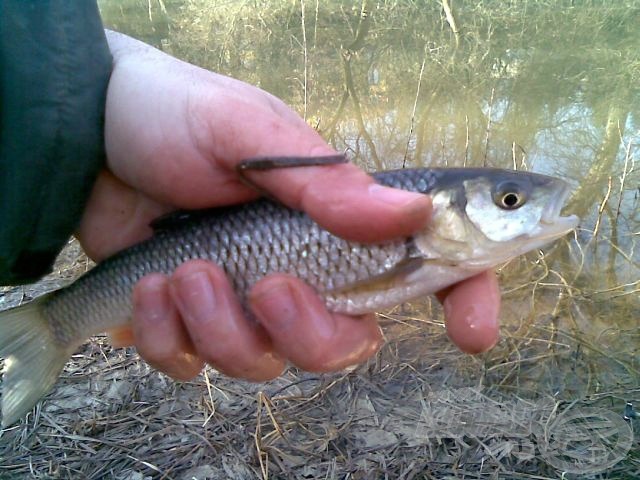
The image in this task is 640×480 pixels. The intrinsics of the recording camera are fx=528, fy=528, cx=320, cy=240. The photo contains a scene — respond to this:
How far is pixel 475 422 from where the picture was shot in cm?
279

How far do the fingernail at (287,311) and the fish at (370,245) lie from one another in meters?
0.07

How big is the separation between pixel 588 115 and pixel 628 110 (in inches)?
19.7

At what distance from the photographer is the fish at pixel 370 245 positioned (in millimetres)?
1731

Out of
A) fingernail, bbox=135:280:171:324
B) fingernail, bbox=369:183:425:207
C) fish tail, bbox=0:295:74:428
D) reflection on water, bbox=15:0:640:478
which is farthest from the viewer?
reflection on water, bbox=15:0:640:478

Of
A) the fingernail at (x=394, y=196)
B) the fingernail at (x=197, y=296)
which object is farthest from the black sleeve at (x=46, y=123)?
the fingernail at (x=394, y=196)

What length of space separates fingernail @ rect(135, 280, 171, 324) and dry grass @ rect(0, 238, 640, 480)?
954mm

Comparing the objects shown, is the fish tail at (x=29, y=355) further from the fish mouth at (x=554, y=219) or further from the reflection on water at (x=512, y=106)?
the reflection on water at (x=512, y=106)

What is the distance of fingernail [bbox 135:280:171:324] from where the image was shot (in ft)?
6.44

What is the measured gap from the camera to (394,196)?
165 cm

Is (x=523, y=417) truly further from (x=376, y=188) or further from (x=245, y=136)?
(x=245, y=136)

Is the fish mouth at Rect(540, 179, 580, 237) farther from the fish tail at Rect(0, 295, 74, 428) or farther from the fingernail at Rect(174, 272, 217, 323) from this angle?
the fish tail at Rect(0, 295, 74, 428)

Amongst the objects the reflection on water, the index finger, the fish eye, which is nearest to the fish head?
the fish eye

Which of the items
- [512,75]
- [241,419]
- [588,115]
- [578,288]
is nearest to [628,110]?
[588,115]

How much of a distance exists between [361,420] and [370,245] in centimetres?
138
